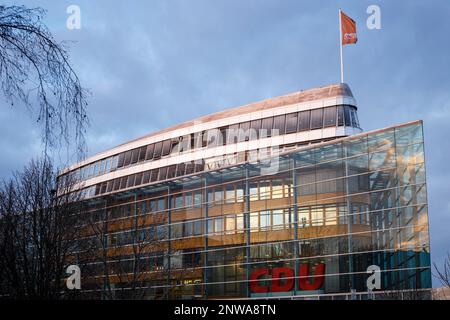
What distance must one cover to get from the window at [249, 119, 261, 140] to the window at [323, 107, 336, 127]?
21.4ft

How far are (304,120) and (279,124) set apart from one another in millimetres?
2506

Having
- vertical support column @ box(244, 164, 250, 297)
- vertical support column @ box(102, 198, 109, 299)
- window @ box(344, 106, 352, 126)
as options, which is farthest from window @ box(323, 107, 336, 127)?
vertical support column @ box(102, 198, 109, 299)

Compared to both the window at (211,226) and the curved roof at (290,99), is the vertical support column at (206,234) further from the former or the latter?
the curved roof at (290,99)

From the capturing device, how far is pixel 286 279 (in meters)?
48.1

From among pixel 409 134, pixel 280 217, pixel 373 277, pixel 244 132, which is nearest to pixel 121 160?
pixel 244 132

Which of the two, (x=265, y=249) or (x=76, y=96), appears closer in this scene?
(x=76, y=96)

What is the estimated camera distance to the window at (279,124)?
6303 centimetres

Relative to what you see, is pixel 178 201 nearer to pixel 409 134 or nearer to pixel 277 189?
pixel 277 189

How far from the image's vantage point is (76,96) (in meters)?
8.29

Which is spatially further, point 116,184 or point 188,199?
point 116,184
